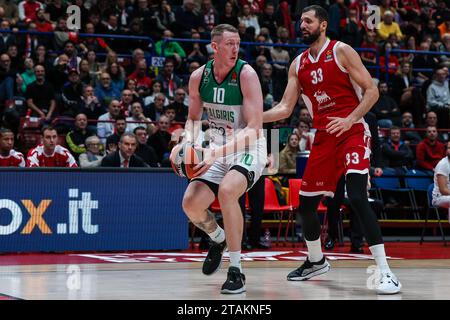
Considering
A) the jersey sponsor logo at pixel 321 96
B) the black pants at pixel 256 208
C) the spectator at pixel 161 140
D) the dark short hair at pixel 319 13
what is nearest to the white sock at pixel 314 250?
the jersey sponsor logo at pixel 321 96

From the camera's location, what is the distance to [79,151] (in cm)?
1445

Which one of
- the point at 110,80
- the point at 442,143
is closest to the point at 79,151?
the point at 110,80

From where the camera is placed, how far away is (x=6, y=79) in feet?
50.6

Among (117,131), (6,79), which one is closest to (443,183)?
(117,131)

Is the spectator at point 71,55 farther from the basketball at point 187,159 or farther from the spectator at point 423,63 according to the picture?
the basketball at point 187,159

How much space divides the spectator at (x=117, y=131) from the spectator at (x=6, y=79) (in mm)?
2090

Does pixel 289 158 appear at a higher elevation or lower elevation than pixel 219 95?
lower

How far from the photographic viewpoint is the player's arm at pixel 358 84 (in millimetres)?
7535

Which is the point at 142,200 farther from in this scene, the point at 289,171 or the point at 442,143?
the point at 442,143

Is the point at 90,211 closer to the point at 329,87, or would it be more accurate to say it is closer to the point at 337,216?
the point at 337,216

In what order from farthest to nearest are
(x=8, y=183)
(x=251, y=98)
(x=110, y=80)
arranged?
1. (x=110, y=80)
2. (x=8, y=183)
3. (x=251, y=98)

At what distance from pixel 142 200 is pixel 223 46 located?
5.16m

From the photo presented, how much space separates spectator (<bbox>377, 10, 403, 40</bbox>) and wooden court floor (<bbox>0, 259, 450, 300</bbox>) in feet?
34.5

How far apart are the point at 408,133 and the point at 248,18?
4.67m
